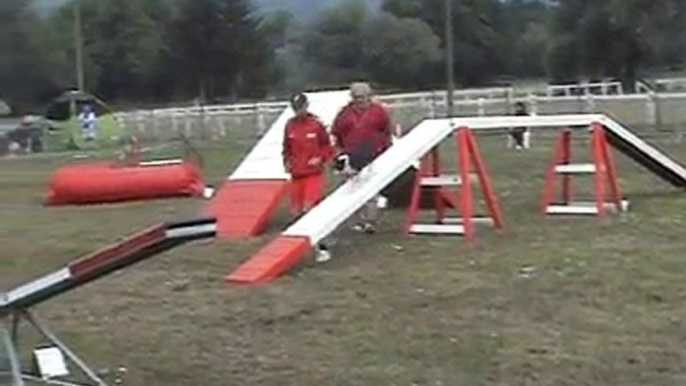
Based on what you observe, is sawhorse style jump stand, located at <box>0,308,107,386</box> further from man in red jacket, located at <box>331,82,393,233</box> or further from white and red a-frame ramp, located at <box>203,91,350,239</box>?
man in red jacket, located at <box>331,82,393,233</box>

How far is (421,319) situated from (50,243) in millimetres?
6743

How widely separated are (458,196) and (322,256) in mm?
3679

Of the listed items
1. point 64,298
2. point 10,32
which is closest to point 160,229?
point 64,298

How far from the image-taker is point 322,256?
1445 centimetres

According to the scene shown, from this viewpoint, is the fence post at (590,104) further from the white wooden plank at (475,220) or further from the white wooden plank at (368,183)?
the white wooden plank at (368,183)

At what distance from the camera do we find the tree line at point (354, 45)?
72125 millimetres

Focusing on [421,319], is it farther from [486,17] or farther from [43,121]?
[486,17]

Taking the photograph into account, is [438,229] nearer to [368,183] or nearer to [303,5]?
[368,183]

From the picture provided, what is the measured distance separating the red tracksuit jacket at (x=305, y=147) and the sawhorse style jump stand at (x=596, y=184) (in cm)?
258

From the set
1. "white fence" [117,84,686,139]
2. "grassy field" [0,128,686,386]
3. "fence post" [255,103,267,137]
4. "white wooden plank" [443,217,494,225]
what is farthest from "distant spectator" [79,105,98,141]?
"white wooden plank" [443,217,494,225]

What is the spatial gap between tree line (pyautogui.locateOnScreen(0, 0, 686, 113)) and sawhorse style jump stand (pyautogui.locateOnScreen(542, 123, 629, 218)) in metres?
42.0

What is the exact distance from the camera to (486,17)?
91.7 m

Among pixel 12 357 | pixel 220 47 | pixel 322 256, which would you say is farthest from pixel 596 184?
pixel 220 47

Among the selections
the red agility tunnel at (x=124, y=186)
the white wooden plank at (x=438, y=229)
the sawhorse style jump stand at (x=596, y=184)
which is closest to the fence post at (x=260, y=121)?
the red agility tunnel at (x=124, y=186)
